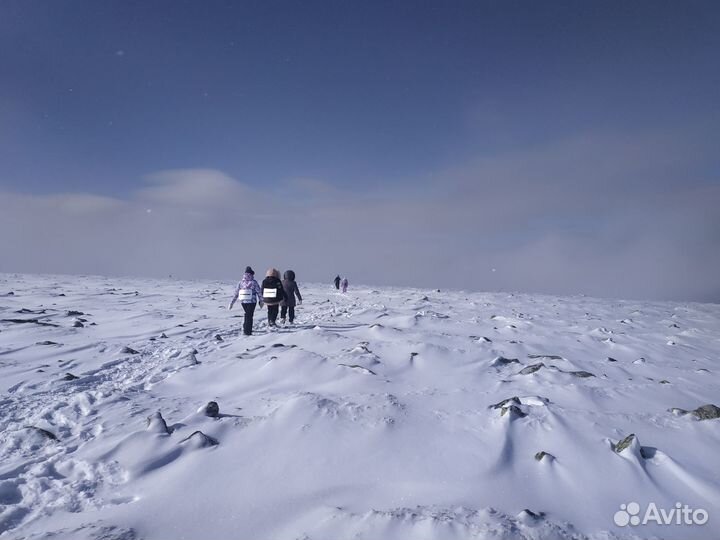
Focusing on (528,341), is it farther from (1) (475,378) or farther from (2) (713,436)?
(2) (713,436)

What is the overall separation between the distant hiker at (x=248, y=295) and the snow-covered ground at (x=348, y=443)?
239 cm

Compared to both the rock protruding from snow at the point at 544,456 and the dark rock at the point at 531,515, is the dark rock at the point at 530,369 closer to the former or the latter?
the rock protruding from snow at the point at 544,456

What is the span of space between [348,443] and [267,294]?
8.77 meters

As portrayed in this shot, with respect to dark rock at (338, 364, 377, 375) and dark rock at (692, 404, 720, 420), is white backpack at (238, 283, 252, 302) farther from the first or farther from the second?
dark rock at (692, 404, 720, 420)

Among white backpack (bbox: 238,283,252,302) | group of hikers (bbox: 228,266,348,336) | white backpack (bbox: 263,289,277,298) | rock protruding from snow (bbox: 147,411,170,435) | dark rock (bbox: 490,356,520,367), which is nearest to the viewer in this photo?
rock protruding from snow (bbox: 147,411,170,435)

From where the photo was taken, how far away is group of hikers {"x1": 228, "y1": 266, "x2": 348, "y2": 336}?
11398mm

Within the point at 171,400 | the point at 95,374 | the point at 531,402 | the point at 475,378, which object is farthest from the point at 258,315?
the point at 531,402

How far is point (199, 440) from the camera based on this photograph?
4273 millimetres

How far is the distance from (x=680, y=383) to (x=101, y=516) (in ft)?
28.8

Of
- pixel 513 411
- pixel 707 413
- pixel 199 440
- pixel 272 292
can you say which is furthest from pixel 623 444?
pixel 272 292

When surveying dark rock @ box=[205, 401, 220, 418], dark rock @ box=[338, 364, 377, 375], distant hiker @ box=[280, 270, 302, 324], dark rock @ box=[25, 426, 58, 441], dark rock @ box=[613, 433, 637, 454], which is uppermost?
distant hiker @ box=[280, 270, 302, 324]

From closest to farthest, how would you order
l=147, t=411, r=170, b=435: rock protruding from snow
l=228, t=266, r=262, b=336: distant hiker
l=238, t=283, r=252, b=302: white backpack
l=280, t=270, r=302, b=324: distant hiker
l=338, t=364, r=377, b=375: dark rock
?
l=147, t=411, r=170, b=435: rock protruding from snow → l=338, t=364, r=377, b=375: dark rock → l=228, t=266, r=262, b=336: distant hiker → l=238, t=283, r=252, b=302: white backpack → l=280, t=270, r=302, b=324: distant hiker

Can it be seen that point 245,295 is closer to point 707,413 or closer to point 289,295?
point 289,295

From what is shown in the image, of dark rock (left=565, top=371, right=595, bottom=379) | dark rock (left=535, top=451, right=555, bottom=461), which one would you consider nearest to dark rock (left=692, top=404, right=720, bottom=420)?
dark rock (left=565, top=371, right=595, bottom=379)
